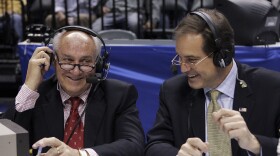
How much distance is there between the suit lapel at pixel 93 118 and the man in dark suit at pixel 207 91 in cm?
24

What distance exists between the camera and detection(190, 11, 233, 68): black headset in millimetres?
2318

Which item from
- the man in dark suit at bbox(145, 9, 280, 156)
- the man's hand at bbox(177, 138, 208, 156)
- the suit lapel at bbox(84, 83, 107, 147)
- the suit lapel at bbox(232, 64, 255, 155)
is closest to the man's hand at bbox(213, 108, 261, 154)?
the man's hand at bbox(177, 138, 208, 156)

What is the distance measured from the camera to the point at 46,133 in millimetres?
2637

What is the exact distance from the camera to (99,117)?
2600mm

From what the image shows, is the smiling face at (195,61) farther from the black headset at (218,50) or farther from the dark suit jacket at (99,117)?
the dark suit jacket at (99,117)

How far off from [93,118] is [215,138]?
0.56 meters

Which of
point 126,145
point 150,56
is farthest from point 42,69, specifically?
Answer: point 150,56

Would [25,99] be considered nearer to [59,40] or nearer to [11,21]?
[59,40]

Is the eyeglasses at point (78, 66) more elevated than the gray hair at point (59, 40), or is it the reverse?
the gray hair at point (59, 40)

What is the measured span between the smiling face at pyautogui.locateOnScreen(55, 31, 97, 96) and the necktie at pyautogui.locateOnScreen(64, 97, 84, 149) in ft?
0.21

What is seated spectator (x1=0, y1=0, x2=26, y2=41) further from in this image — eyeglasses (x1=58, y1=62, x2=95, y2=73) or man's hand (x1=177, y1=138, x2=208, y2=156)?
man's hand (x1=177, y1=138, x2=208, y2=156)

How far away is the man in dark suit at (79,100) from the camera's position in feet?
8.48

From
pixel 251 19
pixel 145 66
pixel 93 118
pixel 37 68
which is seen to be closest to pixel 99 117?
pixel 93 118

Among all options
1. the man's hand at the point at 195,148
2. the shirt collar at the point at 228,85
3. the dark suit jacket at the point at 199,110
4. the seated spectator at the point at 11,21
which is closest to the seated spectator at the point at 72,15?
the seated spectator at the point at 11,21
